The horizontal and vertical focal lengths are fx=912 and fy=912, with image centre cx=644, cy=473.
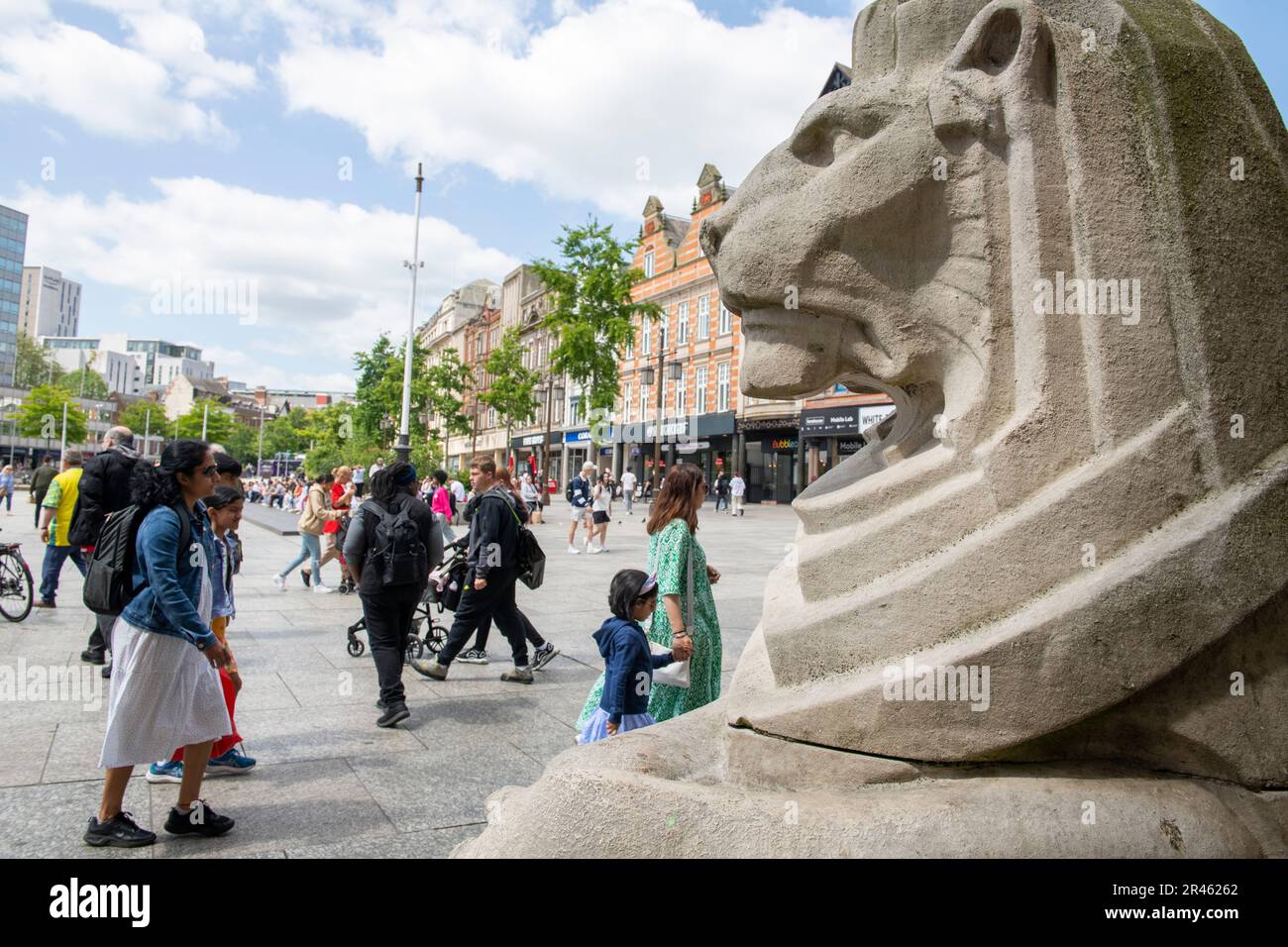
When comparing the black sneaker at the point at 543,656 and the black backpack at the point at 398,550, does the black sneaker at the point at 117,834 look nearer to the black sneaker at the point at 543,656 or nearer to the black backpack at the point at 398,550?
the black backpack at the point at 398,550

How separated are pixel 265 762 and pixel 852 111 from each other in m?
4.08

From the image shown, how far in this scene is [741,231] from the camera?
2.67 meters

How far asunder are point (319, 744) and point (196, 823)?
1.28 m

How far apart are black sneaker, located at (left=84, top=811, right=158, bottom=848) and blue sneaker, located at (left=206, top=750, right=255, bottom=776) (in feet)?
2.85

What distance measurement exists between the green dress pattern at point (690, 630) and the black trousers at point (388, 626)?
1744 millimetres

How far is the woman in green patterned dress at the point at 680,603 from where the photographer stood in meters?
4.12

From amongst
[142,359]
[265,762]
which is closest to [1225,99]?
[265,762]

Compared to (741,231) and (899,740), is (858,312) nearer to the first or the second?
(741,231)

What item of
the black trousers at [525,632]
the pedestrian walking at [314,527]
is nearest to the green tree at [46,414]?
the pedestrian walking at [314,527]

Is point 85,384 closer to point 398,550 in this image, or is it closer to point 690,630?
point 398,550

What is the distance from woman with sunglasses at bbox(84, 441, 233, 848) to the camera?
3.55 meters

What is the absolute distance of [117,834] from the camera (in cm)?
351
